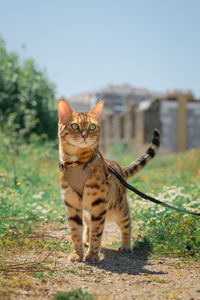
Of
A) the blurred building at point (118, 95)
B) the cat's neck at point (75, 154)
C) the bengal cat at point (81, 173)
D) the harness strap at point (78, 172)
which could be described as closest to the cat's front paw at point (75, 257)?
the bengal cat at point (81, 173)

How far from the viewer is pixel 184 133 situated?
2792 centimetres

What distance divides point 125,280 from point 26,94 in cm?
1044

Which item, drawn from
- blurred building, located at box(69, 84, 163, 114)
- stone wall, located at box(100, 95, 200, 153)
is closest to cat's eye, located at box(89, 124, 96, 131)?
stone wall, located at box(100, 95, 200, 153)

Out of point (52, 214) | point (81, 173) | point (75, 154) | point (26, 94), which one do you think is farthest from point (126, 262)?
point (26, 94)

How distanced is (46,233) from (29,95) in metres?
8.69

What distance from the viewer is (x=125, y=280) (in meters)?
2.97

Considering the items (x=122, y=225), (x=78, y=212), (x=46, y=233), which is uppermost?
(x=78, y=212)

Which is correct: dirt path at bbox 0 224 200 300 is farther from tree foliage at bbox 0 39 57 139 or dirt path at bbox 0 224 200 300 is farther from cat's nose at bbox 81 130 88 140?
tree foliage at bbox 0 39 57 139

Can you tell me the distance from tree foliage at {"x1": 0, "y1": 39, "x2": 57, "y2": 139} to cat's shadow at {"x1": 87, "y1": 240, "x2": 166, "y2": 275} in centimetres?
849

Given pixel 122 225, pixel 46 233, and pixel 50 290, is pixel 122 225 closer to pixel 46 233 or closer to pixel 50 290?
pixel 46 233

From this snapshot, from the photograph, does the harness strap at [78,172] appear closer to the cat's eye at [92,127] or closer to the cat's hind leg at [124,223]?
the cat's eye at [92,127]

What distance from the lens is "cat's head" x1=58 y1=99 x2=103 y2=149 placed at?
323cm

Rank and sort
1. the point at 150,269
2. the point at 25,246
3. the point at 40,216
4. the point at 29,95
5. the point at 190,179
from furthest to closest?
the point at 29,95 → the point at 190,179 → the point at 40,216 → the point at 25,246 → the point at 150,269

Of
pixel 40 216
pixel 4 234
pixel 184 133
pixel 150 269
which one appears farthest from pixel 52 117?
pixel 184 133
